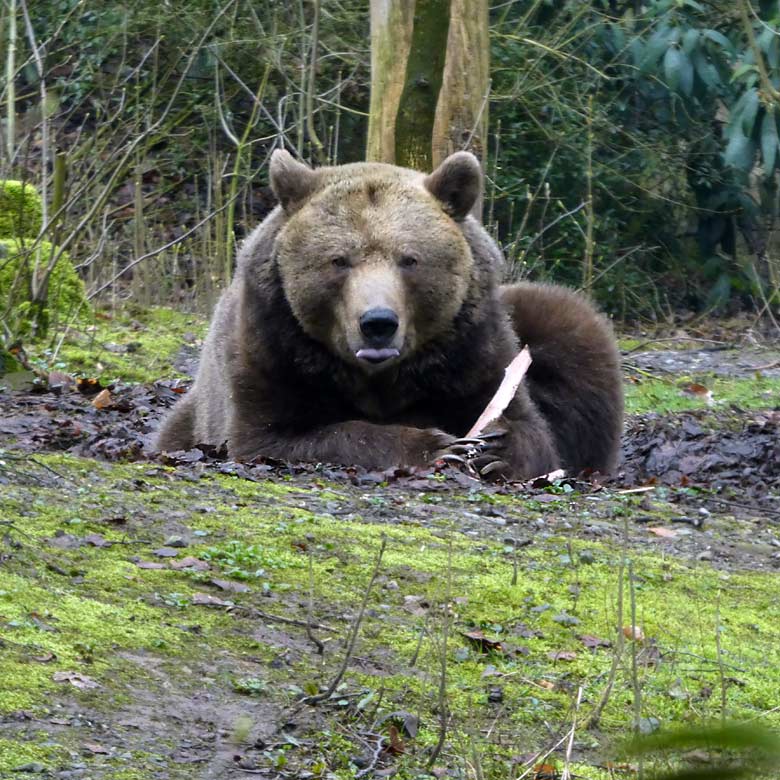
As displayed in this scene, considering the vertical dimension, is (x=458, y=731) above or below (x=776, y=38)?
below

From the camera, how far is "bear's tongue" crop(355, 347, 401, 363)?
6445 millimetres

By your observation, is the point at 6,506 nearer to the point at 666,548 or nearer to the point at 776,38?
the point at 666,548

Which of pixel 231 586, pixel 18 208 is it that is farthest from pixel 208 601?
pixel 18 208

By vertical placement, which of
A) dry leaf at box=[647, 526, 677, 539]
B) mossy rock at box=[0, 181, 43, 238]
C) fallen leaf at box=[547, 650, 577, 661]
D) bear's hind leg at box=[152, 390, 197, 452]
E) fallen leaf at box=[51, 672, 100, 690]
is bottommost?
bear's hind leg at box=[152, 390, 197, 452]

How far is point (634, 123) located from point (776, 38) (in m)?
3.14

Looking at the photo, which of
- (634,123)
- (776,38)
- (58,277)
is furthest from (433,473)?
(634,123)

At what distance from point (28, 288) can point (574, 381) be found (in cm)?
392

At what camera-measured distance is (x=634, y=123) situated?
17.5m

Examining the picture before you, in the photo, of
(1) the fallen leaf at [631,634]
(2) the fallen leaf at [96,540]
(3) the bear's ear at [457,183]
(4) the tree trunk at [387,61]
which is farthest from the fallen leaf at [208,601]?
(4) the tree trunk at [387,61]

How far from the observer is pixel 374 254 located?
6668mm

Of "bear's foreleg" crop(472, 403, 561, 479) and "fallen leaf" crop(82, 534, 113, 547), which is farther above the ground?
"fallen leaf" crop(82, 534, 113, 547)

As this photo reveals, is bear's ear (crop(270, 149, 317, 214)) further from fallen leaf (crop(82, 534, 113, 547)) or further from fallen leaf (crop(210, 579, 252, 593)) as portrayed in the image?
fallen leaf (crop(210, 579, 252, 593))

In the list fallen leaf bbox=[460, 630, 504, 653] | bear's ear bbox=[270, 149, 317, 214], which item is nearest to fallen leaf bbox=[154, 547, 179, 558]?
fallen leaf bbox=[460, 630, 504, 653]

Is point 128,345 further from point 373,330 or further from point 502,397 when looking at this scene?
point 373,330
